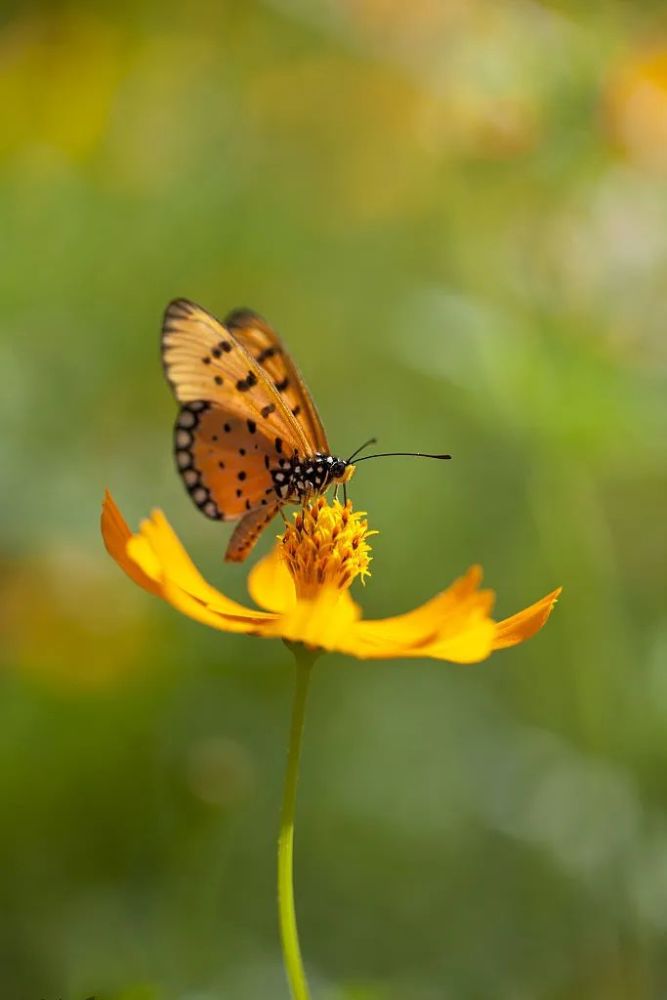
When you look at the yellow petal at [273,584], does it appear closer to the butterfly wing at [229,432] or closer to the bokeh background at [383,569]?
the butterfly wing at [229,432]

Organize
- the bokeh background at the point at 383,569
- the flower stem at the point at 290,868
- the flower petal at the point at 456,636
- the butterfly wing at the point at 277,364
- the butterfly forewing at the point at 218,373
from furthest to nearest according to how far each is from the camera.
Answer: the bokeh background at the point at 383,569 → the butterfly wing at the point at 277,364 → the butterfly forewing at the point at 218,373 → the flower petal at the point at 456,636 → the flower stem at the point at 290,868

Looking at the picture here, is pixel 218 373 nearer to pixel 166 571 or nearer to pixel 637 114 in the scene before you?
pixel 166 571

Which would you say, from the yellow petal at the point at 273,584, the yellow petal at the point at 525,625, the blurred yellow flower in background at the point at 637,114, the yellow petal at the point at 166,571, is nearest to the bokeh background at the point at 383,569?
the blurred yellow flower in background at the point at 637,114

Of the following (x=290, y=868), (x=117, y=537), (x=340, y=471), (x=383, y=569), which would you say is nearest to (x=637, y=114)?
(x=383, y=569)

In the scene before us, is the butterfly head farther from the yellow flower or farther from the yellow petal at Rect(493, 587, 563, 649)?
the yellow petal at Rect(493, 587, 563, 649)

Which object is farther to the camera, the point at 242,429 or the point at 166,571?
the point at 242,429

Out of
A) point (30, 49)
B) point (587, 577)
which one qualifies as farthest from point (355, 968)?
point (30, 49)

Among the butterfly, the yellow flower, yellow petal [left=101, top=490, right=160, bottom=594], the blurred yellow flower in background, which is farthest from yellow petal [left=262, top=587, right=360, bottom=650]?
the blurred yellow flower in background
